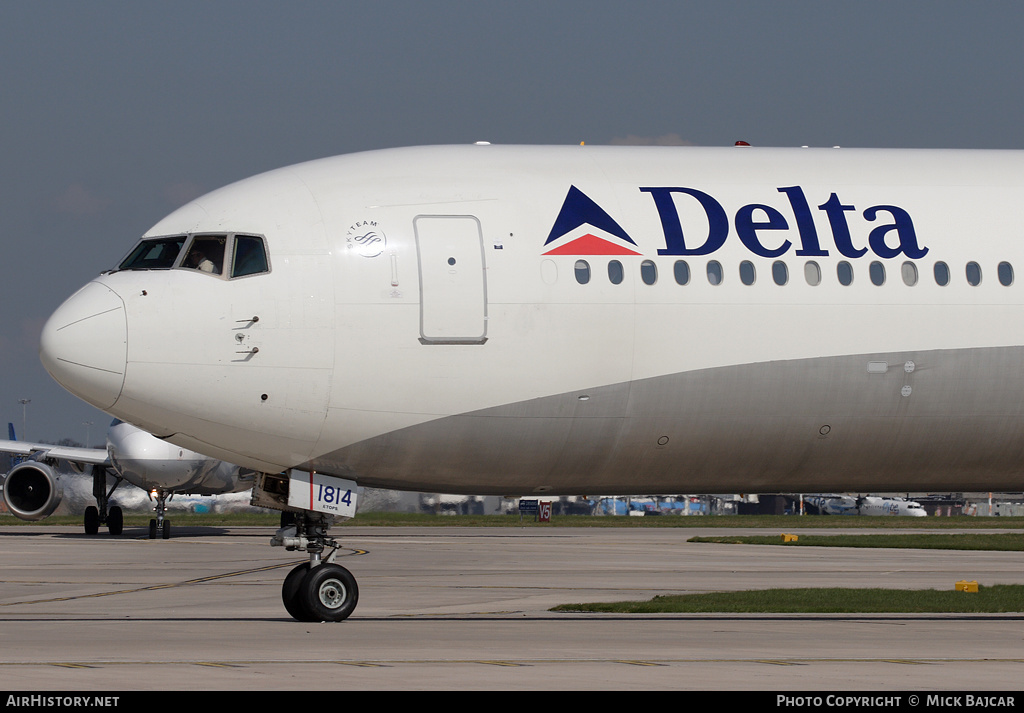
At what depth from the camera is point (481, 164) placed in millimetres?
16891

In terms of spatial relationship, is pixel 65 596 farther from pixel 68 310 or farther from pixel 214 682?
pixel 214 682

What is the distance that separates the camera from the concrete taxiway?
12375 mm

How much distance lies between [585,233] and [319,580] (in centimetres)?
514

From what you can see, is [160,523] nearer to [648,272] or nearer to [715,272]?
[648,272]

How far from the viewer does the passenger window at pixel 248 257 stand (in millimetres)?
15742

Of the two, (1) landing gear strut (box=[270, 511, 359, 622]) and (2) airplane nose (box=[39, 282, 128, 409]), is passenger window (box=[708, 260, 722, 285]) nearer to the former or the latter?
(1) landing gear strut (box=[270, 511, 359, 622])

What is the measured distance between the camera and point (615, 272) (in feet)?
53.2

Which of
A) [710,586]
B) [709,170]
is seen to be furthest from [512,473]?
[710,586]

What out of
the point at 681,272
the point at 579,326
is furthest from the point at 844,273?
the point at 579,326

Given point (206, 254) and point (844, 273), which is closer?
point (206, 254)

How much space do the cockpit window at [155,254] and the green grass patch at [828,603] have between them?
848 centimetres

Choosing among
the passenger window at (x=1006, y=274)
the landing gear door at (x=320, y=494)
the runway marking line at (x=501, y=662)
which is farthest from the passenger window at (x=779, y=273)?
the landing gear door at (x=320, y=494)

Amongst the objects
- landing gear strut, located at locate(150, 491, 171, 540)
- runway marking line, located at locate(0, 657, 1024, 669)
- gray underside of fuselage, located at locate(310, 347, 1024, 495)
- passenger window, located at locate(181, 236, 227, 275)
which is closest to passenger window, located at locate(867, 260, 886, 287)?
gray underside of fuselage, located at locate(310, 347, 1024, 495)

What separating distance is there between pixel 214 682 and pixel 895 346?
886 centimetres
